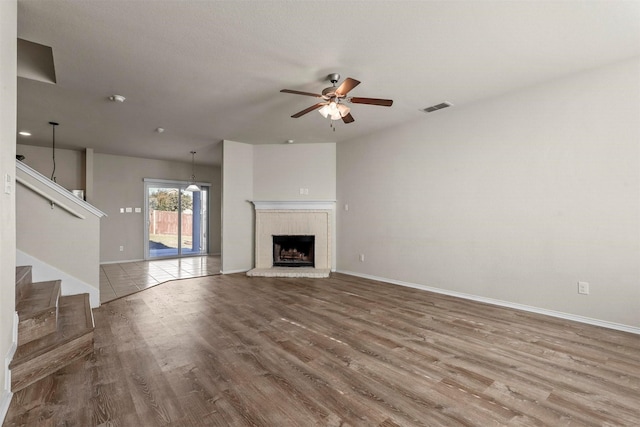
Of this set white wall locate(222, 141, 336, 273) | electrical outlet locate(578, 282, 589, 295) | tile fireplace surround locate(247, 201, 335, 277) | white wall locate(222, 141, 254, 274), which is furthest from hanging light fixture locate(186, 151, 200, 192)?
electrical outlet locate(578, 282, 589, 295)

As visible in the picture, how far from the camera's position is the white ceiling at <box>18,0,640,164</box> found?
2.32m

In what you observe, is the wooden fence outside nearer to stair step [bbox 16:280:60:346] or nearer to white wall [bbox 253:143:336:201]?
white wall [bbox 253:143:336:201]

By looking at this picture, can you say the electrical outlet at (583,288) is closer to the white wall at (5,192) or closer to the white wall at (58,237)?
the white wall at (5,192)

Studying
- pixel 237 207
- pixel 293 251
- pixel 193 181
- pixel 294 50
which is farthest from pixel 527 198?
pixel 193 181

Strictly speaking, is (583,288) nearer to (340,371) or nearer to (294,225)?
(340,371)

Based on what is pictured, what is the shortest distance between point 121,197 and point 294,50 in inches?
269

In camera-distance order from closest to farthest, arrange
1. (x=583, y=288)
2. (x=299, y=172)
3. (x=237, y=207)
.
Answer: (x=583, y=288)
(x=237, y=207)
(x=299, y=172)

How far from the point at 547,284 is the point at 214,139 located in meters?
5.96

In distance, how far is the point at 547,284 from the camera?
11.6 feet

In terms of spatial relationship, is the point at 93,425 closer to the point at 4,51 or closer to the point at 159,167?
the point at 4,51

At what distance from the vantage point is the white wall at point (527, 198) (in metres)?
3.08

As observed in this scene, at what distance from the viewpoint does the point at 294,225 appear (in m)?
6.32

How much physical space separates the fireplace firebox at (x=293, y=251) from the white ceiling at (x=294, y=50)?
8.99 feet

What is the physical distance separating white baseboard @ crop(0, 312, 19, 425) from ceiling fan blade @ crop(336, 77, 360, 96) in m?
3.29
